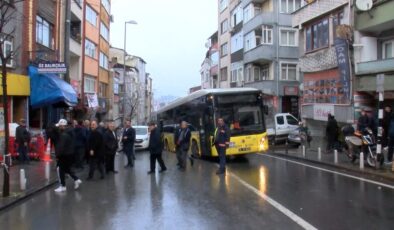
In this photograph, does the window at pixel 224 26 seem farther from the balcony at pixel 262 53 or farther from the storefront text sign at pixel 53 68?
the storefront text sign at pixel 53 68

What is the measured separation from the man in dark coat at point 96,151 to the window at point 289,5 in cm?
3227

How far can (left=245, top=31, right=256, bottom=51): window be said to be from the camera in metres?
47.4

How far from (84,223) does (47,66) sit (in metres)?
13.3

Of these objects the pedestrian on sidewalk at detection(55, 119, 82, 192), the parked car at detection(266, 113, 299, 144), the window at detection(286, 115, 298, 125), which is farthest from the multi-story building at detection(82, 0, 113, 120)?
the pedestrian on sidewalk at detection(55, 119, 82, 192)

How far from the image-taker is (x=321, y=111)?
30.5m

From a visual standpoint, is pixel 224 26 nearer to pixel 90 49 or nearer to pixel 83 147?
pixel 90 49

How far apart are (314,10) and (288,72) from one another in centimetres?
1452

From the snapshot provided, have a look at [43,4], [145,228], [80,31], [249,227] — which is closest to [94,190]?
[145,228]

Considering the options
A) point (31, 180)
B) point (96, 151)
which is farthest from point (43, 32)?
point (31, 180)

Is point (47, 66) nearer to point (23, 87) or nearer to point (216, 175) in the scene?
point (23, 87)

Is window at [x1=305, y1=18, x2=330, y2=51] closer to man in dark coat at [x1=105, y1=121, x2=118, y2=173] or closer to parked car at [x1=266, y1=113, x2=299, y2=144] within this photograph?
parked car at [x1=266, y1=113, x2=299, y2=144]

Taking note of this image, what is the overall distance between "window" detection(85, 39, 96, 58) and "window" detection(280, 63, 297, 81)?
16.4m

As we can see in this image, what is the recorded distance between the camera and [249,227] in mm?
8266

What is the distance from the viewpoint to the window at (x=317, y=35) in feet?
98.7
